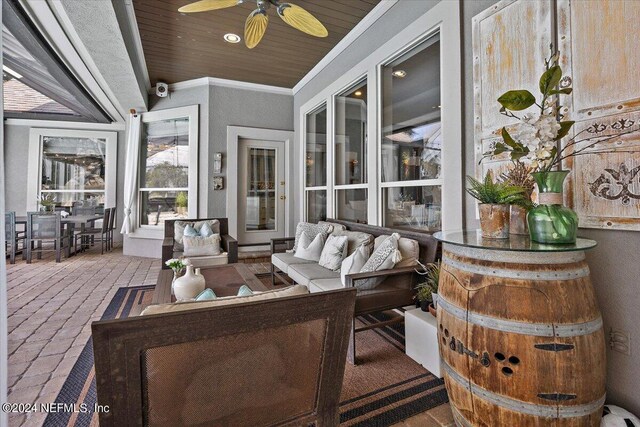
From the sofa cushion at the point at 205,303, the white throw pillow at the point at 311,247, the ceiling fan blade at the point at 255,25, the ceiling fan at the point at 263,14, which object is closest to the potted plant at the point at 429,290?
the sofa cushion at the point at 205,303

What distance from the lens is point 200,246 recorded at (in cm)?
390

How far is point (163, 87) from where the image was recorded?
5367 millimetres

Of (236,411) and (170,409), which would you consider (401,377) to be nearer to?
(236,411)

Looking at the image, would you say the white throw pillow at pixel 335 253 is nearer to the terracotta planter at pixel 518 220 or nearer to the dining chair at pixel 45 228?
the terracotta planter at pixel 518 220

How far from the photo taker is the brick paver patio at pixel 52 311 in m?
1.88

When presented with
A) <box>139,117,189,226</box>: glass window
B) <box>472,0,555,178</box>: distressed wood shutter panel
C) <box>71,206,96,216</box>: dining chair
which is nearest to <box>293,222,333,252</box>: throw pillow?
<box>472,0,555,178</box>: distressed wood shutter panel

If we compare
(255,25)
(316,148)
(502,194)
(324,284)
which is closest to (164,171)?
(316,148)

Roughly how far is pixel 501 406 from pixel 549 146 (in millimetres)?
1168

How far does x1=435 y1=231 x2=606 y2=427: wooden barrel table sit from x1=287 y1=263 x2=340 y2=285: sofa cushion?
1.56m

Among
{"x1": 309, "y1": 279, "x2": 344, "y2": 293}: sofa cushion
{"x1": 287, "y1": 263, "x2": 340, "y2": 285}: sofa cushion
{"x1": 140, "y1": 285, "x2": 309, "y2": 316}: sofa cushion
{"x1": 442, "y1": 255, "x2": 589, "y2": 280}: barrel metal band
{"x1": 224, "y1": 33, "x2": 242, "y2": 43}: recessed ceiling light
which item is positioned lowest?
{"x1": 309, "y1": 279, "x2": 344, "y2": 293}: sofa cushion

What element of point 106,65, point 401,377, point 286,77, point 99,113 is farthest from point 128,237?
point 401,377

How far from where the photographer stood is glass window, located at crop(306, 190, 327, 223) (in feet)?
15.6

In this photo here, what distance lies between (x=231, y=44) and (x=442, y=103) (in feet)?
9.89

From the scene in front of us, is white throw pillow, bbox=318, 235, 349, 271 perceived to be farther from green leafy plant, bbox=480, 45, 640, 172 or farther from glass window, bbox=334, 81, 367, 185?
green leafy plant, bbox=480, 45, 640, 172
